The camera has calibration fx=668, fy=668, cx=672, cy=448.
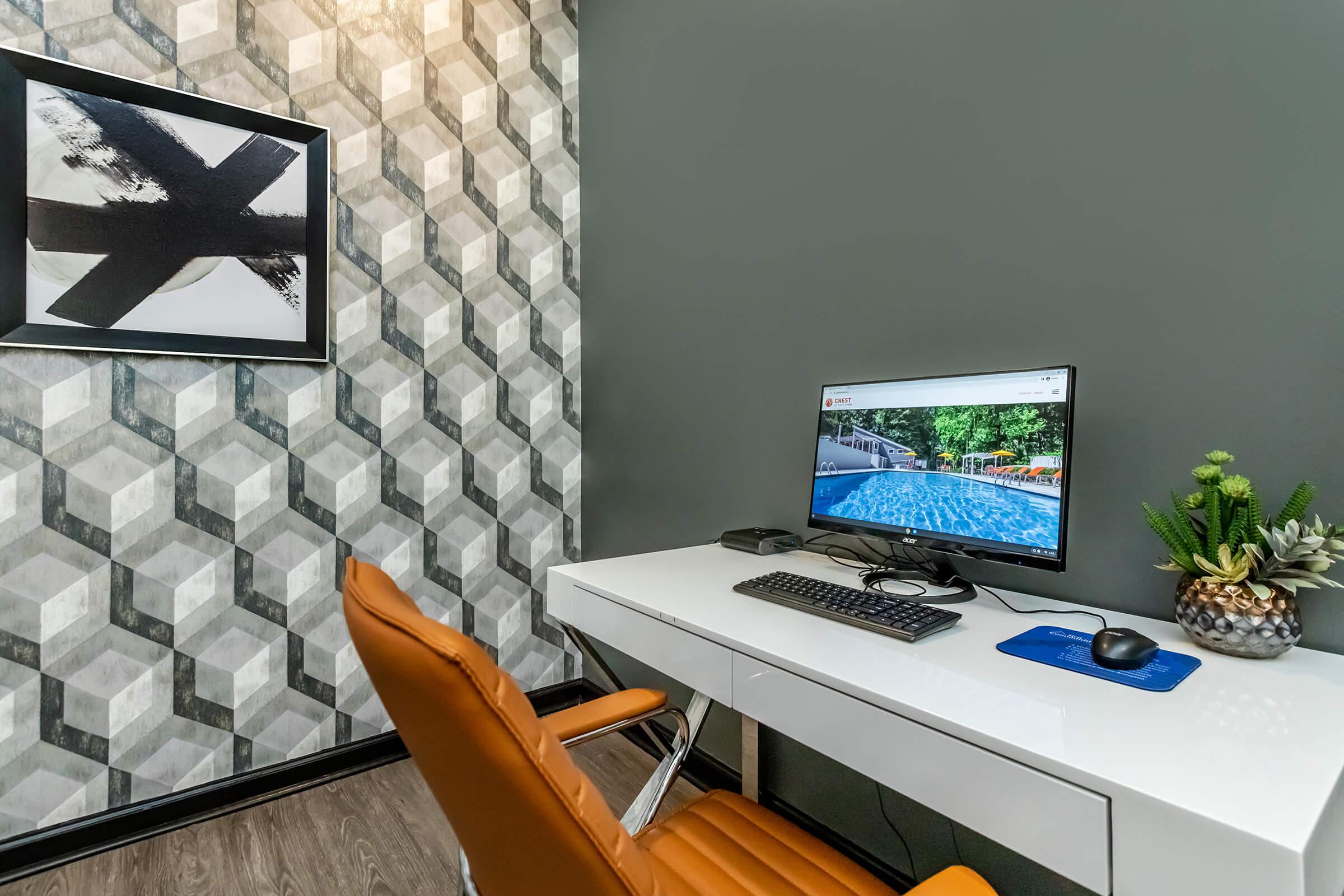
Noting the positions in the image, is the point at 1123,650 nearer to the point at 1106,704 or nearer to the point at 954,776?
the point at 1106,704

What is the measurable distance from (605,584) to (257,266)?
1549 millimetres

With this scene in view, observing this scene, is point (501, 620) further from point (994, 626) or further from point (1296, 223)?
point (1296, 223)

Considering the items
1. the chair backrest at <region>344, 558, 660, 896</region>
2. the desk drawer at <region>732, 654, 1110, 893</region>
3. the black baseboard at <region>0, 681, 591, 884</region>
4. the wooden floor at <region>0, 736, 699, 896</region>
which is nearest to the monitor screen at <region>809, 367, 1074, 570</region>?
the desk drawer at <region>732, 654, 1110, 893</region>

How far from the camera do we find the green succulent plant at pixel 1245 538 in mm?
964

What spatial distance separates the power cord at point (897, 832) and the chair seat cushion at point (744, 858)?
0.56 m

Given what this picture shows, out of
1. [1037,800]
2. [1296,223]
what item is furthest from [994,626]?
[1296,223]

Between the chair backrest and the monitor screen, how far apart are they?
96cm

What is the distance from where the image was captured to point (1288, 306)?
1.10 meters

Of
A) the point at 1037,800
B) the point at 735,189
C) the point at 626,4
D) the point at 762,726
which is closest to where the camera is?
the point at 1037,800

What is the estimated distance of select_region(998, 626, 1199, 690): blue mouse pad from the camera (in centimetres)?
91

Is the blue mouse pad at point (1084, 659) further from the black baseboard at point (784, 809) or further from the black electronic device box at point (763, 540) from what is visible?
the black electronic device box at point (763, 540)

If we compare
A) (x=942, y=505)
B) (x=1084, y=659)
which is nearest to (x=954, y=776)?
(x=1084, y=659)

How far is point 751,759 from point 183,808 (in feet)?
5.46

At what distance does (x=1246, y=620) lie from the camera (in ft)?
3.22
